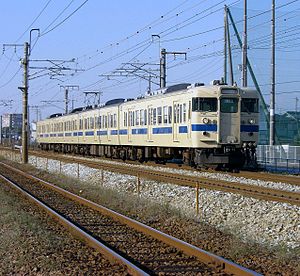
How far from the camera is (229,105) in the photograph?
23.4 m

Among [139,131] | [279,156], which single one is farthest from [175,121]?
[279,156]

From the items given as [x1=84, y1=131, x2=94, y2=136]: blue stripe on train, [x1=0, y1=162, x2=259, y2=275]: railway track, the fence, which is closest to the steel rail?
[x1=0, y1=162, x2=259, y2=275]: railway track

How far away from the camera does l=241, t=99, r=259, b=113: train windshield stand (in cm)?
2366

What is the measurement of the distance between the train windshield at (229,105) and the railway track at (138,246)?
9366 mm

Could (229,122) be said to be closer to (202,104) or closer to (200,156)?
(202,104)

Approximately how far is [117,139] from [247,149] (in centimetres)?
1235

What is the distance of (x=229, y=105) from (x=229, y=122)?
0.67 meters

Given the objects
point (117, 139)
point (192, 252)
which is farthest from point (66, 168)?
point (192, 252)

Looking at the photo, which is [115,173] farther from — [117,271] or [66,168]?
[117,271]

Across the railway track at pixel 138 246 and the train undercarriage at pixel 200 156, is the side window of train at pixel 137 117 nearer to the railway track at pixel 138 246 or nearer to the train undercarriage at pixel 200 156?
the train undercarriage at pixel 200 156

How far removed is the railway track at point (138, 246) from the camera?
797 cm

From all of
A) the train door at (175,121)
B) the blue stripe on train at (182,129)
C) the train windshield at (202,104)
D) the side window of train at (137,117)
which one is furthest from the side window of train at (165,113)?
the side window of train at (137,117)

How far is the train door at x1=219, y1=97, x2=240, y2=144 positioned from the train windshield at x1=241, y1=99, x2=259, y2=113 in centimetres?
36

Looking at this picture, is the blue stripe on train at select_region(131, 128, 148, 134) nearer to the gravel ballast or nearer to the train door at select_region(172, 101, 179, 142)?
the train door at select_region(172, 101, 179, 142)
